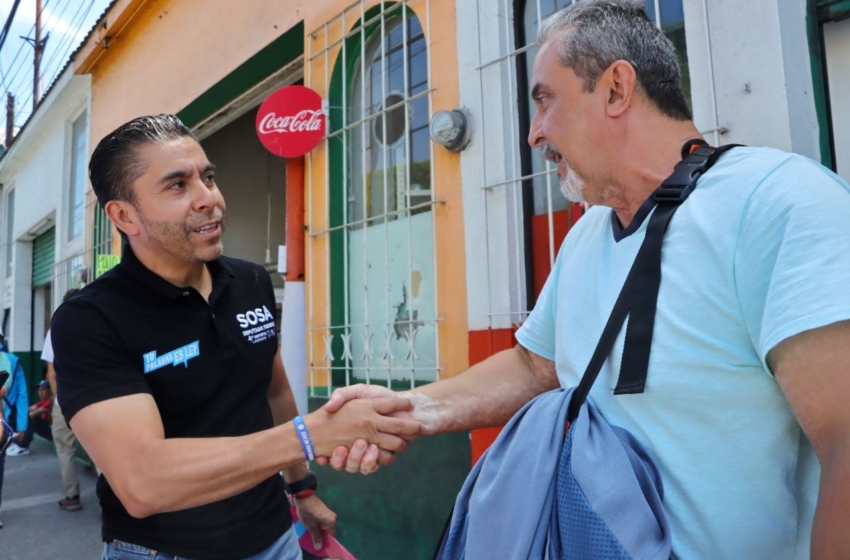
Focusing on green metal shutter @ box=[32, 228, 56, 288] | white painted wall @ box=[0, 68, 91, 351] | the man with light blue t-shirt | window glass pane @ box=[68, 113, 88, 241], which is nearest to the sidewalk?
white painted wall @ box=[0, 68, 91, 351]

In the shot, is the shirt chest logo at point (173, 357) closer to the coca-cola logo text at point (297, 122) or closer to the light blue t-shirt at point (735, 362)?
the light blue t-shirt at point (735, 362)

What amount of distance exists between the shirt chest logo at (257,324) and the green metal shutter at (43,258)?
9.71 metres

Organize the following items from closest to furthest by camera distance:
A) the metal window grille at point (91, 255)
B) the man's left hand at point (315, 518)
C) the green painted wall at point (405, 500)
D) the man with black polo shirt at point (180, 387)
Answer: the man with black polo shirt at point (180, 387)
the man's left hand at point (315, 518)
the green painted wall at point (405, 500)
the metal window grille at point (91, 255)

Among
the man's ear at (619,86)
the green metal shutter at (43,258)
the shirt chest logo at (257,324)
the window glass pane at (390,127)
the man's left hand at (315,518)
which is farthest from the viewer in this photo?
the green metal shutter at (43,258)

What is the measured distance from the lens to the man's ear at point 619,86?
1.37m

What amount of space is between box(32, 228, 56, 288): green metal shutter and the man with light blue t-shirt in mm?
10849

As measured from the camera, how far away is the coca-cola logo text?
3984mm

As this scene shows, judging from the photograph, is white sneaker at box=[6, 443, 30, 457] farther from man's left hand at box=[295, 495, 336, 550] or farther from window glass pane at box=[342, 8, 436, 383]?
man's left hand at box=[295, 495, 336, 550]

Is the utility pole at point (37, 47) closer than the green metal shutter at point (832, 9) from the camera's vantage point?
No

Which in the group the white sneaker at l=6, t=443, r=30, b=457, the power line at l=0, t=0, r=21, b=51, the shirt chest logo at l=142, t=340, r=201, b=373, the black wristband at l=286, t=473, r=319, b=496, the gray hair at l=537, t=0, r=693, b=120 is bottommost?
the white sneaker at l=6, t=443, r=30, b=457

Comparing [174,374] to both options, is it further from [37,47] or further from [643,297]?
[37,47]

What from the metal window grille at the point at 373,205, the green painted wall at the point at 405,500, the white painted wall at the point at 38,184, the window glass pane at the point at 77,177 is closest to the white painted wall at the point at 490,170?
the metal window grille at the point at 373,205

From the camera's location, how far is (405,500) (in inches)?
133

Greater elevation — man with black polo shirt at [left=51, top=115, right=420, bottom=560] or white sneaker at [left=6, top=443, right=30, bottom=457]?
man with black polo shirt at [left=51, top=115, right=420, bottom=560]
